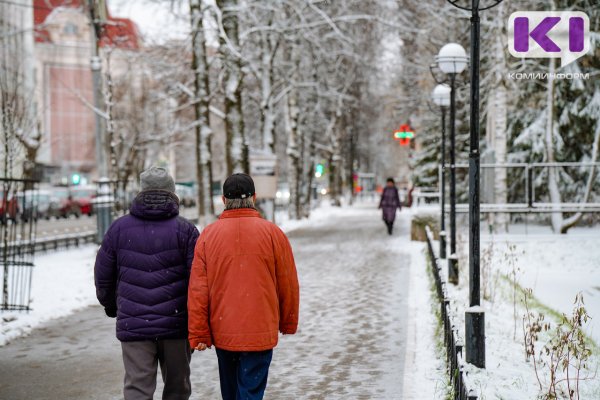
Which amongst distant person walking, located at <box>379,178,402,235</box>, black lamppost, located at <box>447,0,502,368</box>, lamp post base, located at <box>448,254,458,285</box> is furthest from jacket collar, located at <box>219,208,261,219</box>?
distant person walking, located at <box>379,178,402,235</box>

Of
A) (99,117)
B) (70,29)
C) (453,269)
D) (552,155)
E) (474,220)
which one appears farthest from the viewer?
(70,29)

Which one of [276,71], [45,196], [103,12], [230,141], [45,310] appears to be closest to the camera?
[45,310]

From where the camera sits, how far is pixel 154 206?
4965 millimetres

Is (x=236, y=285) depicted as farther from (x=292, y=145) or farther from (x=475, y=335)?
(x=292, y=145)

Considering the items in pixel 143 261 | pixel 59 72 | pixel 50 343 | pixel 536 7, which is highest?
pixel 59 72

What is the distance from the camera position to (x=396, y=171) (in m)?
123

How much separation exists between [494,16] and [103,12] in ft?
36.4

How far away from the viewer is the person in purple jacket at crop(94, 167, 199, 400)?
4.86 metres

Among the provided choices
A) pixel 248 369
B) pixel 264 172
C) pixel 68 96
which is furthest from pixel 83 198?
pixel 248 369

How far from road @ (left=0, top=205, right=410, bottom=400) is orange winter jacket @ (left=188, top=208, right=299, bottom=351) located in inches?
90.8

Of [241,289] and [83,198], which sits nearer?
[241,289]

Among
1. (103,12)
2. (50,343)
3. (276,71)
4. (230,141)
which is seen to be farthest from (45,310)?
(276,71)

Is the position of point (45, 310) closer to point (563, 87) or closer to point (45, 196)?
point (563, 87)

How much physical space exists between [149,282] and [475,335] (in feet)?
11.2
